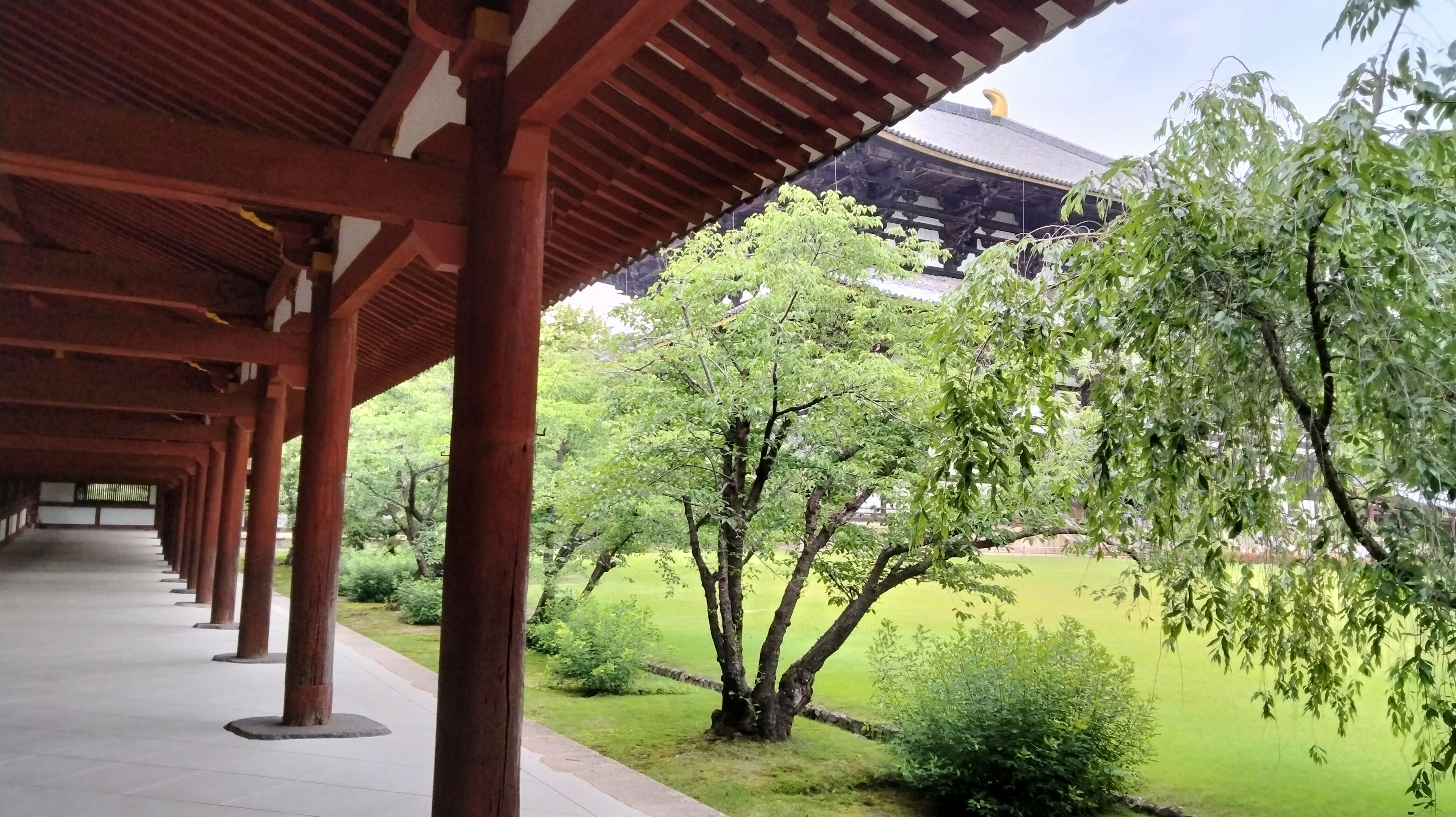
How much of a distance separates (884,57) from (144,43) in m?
2.49

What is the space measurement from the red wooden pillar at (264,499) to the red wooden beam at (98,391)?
Result: 167 centimetres

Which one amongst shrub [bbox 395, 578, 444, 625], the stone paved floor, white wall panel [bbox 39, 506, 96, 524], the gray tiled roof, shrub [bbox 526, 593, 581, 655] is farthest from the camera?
white wall panel [bbox 39, 506, 96, 524]

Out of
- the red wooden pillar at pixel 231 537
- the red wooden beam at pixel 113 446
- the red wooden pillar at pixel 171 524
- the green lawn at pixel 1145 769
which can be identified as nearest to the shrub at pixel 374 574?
the red wooden pillar at pixel 171 524

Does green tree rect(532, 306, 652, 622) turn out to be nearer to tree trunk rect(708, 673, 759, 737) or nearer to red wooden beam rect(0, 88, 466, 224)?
tree trunk rect(708, 673, 759, 737)

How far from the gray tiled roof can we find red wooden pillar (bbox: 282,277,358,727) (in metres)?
12.6

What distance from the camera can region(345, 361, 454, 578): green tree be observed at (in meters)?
14.2

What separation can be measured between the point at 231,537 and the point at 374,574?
26.4 feet

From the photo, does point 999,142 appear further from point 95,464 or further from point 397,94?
point 397,94

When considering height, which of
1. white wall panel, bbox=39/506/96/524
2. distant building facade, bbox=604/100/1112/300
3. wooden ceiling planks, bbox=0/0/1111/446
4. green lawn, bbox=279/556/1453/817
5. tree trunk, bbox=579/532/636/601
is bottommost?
green lawn, bbox=279/556/1453/817

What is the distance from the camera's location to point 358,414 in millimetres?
14797

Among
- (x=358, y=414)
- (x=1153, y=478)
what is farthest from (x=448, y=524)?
(x=358, y=414)

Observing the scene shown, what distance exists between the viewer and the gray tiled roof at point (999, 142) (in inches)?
682

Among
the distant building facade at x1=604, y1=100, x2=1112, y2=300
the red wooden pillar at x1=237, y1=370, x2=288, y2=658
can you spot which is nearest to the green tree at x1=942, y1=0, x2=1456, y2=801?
the red wooden pillar at x1=237, y1=370, x2=288, y2=658

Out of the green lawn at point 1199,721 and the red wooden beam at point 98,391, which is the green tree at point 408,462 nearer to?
the green lawn at point 1199,721
